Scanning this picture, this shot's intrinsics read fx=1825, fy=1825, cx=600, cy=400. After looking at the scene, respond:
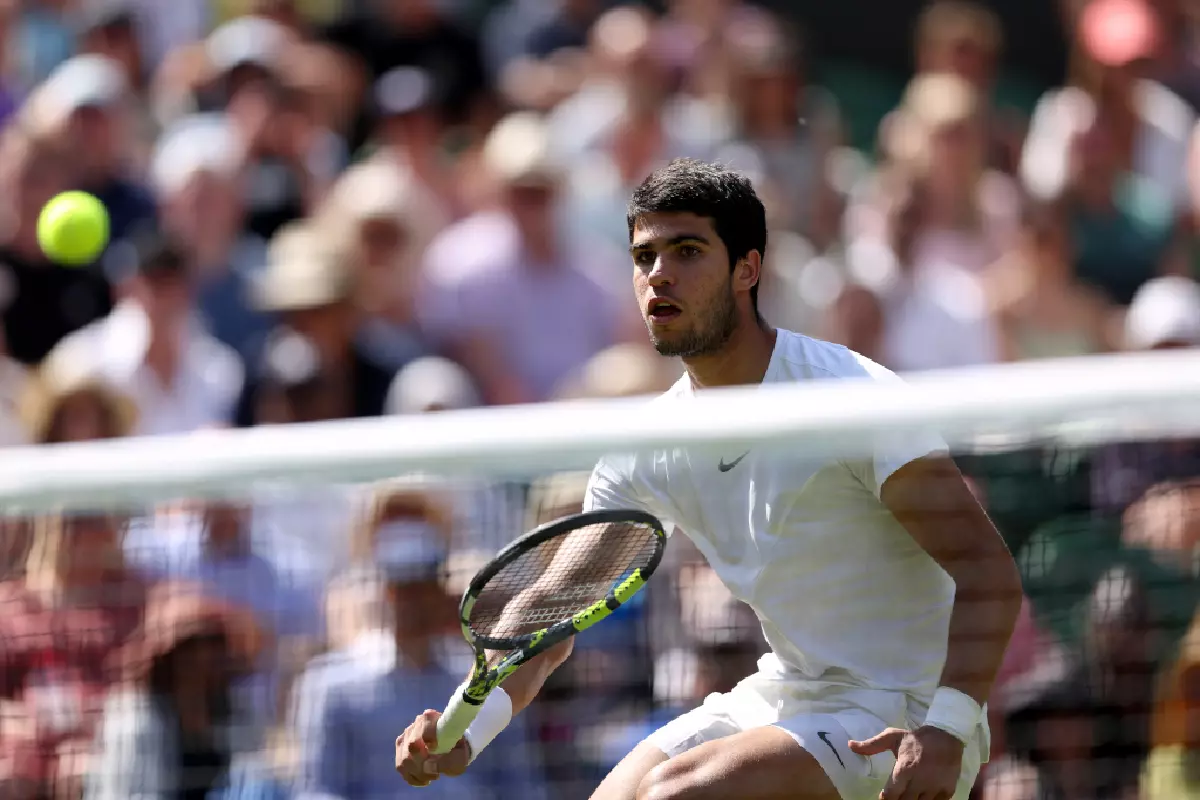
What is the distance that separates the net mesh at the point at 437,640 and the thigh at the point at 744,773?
66cm

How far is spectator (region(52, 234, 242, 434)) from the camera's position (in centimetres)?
653

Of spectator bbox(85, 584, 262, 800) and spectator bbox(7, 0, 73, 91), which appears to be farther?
spectator bbox(7, 0, 73, 91)

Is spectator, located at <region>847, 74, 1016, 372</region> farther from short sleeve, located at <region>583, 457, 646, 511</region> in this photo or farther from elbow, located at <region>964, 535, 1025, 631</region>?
elbow, located at <region>964, 535, 1025, 631</region>

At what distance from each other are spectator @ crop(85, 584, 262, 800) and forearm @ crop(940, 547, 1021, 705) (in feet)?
5.98

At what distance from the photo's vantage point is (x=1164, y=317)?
6328 mm

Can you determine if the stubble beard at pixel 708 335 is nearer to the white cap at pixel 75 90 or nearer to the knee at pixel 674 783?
the knee at pixel 674 783

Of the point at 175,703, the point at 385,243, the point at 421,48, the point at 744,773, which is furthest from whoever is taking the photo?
the point at 421,48

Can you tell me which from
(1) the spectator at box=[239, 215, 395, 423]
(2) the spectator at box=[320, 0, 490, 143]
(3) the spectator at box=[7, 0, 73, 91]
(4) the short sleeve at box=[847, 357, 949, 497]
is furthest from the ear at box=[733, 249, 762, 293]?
(3) the spectator at box=[7, 0, 73, 91]

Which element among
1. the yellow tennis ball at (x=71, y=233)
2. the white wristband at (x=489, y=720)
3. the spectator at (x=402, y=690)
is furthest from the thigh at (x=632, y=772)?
the yellow tennis ball at (x=71, y=233)

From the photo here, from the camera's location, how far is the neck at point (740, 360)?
4.06 m

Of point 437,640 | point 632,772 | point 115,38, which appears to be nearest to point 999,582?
point 632,772

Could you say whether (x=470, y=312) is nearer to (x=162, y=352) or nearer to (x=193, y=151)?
(x=162, y=352)

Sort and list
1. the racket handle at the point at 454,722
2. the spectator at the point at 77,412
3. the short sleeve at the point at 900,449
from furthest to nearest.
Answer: the spectator at the point at 77,412, the racket handle at the point at 454,722, the short sleeve at the point at 900,449

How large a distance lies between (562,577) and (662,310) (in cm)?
64
